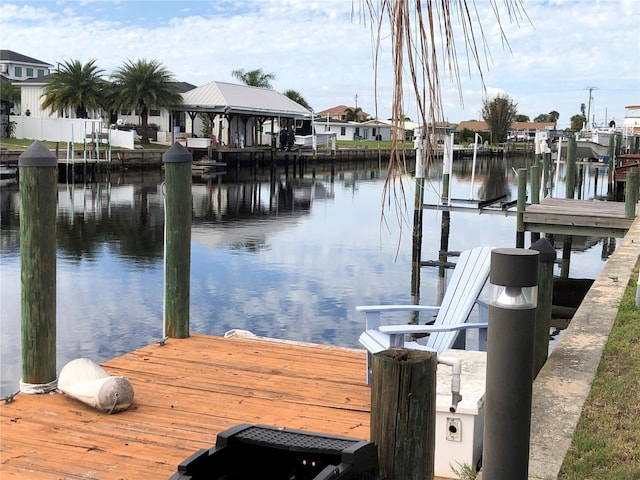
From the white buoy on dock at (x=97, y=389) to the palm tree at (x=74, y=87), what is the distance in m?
49.0

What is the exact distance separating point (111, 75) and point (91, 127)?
6.46m

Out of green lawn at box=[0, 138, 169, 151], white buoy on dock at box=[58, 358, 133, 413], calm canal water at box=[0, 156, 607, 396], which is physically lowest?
calm canal water at box=[0, 156, 607, 396]

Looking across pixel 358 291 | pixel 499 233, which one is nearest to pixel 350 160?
pixel 499 233

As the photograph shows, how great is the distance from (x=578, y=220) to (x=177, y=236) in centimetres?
1054

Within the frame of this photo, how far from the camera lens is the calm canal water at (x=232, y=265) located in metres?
12.0

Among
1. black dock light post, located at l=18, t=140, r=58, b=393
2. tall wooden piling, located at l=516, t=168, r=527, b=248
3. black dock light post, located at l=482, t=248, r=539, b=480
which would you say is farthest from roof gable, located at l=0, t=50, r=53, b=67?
black dock light post, located at l=482, t=248, r=539, b=480

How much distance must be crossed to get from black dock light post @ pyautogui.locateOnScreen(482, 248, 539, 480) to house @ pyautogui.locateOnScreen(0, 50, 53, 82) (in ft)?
255

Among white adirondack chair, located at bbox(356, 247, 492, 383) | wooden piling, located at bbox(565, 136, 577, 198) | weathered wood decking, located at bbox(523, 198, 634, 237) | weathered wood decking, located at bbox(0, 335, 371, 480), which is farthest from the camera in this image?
wooden piling, located at bbox(565, 136, 577, 198)

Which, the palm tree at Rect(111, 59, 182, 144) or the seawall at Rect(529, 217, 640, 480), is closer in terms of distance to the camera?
the seawall at Rect(529, 217, 640, 480)

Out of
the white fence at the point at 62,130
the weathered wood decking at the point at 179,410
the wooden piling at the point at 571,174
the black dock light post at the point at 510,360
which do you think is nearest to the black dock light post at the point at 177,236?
the weathered wood decking at the point at 179,410

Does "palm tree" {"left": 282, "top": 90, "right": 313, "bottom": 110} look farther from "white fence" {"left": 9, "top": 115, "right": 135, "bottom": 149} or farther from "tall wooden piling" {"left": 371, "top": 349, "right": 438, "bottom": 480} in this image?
"tall wooden piling" {"left": 371, "top": 349, "right": 438, "bottom": 480}

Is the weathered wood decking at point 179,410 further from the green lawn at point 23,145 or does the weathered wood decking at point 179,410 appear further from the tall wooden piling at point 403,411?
the green lawn at point 23,145

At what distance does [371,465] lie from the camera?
2680mm

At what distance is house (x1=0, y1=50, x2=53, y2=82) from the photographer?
242ft
